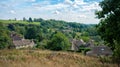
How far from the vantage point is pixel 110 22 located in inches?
739

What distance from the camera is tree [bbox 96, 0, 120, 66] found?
60.2 feet

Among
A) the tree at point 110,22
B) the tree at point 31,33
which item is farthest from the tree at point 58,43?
the tree at point 110,22

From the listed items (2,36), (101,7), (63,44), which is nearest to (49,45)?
(63,44)

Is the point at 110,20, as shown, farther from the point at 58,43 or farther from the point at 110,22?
the point at 58,43

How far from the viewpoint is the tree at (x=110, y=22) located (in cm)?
1836

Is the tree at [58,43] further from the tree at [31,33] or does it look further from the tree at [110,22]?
the tree at [110,22]

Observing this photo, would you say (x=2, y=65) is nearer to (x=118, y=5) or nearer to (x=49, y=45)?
(x=118, y=5)

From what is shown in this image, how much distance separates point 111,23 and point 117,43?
164 centimetres

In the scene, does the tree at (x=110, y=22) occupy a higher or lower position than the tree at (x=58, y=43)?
higher

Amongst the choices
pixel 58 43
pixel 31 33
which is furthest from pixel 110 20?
pixel 31 33

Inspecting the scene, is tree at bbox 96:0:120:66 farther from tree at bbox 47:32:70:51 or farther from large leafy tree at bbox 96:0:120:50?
tree at bbox 47:32:70:51

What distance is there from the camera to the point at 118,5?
18312 mm

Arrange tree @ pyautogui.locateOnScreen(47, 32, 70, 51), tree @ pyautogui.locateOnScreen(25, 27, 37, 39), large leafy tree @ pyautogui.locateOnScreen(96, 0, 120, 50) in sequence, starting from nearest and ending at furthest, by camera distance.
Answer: large leafy tree @ pyautogui.locateOnScreen(96, 0, 120, 50), tree @ pyautogui.locateOnScreen(47, 32, 70, 51), tree @ pyautogui.locateOnScreen(25, 27, 37, 39)

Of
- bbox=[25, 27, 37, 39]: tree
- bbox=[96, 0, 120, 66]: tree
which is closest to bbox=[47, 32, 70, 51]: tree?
bbox=[25, 27, 37, 39]: tree
